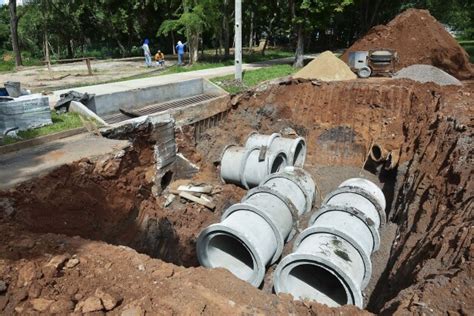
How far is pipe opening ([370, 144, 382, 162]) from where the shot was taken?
12.0m

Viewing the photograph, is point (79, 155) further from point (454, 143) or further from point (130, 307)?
point (454, 143)

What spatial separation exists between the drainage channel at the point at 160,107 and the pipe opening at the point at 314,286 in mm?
6696

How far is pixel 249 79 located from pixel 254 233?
1022 cm

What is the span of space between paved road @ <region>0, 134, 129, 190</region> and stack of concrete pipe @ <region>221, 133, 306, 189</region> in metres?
3.51

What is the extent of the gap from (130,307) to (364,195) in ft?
20.7

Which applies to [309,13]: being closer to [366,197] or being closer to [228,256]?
[366,197]

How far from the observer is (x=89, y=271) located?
4719mm

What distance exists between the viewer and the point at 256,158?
11.3 metres

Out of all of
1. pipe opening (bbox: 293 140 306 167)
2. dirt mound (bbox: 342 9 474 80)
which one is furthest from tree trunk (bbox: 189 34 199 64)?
pipe opening (bbox: 293 140 306 167)

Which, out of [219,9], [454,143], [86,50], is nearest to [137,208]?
Result: [454,143]

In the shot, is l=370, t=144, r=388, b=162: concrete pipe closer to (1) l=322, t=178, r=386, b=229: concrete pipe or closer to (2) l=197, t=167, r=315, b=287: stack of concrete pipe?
(1) l=322, t=178, r=386, b=229: concrete pipe

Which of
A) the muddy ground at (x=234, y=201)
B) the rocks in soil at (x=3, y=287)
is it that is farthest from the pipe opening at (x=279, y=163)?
the rocks in soil at (x=3, y=287)

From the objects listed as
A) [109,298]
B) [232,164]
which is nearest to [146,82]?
[232,164]

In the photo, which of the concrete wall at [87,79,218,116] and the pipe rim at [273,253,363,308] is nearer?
the pipe rim at [273,253,363,308]
